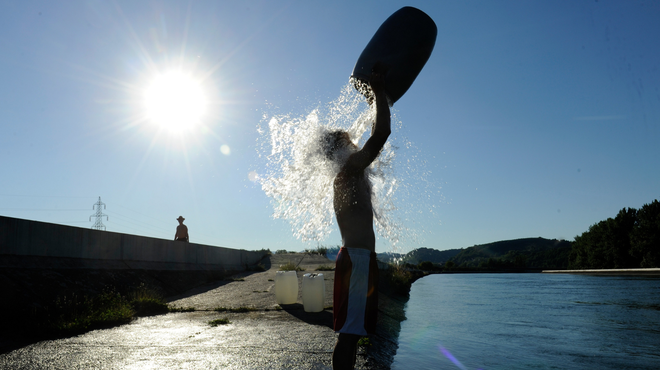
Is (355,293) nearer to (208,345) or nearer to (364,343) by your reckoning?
(364,343)

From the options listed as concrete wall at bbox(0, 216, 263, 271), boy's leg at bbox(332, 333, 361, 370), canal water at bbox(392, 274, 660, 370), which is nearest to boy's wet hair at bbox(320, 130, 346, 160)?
boy's leg at bbox(332, 333, 361, 370)

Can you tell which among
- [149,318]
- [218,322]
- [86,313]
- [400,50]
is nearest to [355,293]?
[400,50]

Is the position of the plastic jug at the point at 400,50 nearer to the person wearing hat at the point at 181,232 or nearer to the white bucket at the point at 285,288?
the white bucket at the point at 285,288

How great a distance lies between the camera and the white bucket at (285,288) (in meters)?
8.80

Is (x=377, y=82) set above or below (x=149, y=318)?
above

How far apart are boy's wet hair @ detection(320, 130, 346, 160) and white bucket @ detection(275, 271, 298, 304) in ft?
19.7

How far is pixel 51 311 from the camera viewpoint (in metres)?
6.57

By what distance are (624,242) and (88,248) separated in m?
71.2

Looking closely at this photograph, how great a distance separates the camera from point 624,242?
6078cm

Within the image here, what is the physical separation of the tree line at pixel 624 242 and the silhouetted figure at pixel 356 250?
63573mm

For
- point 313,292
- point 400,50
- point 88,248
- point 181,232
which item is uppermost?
point 400,50

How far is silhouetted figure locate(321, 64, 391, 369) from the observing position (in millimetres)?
2627

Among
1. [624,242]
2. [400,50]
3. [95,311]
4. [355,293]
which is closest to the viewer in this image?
[355,293]

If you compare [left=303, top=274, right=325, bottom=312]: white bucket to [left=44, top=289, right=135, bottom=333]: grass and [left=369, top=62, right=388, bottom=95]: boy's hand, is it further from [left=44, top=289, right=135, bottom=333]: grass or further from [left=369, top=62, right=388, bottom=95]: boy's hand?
[left=369, top=62, right=388, bottom=95]: boy's hand
